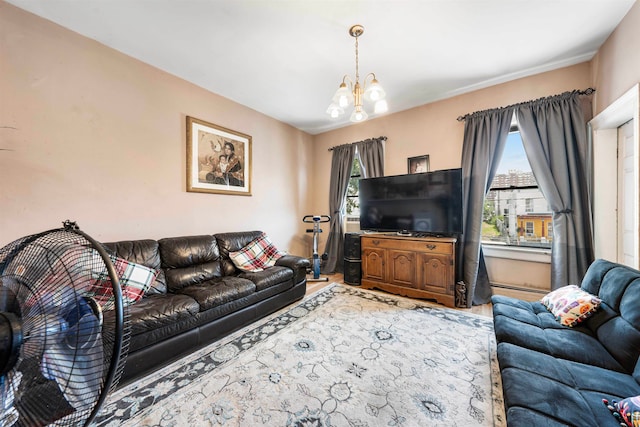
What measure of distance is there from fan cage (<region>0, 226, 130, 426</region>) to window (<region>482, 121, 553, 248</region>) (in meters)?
3.81

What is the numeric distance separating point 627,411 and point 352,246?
2936 mm

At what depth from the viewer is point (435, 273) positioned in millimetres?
2969

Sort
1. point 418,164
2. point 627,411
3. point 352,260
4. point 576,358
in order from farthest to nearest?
point 352,260 → point 418,164 → point 576,358 → point 627,411

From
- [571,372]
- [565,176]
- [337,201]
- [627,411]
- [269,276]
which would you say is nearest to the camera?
[627,411]

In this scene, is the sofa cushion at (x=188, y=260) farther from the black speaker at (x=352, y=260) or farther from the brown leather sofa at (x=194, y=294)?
the black speaker at (x=352, y=260)

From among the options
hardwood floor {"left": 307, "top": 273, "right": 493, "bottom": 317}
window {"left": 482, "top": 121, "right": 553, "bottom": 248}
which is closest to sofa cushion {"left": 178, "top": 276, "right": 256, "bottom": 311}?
hardwood floor {"left": 307, "top": 273, "right": 493, "bottom": 317}

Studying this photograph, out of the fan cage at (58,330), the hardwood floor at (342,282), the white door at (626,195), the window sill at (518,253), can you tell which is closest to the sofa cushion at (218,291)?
the hardwood floor at (342,282)

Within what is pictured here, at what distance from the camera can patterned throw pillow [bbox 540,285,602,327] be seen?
1604 mm

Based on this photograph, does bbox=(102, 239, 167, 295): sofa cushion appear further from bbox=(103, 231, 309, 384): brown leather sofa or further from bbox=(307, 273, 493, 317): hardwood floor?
bbox=(307, 273, 493, 317): hardwood floor

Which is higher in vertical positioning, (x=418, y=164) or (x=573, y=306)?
(x=418, y=164)

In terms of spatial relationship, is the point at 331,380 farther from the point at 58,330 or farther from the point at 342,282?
the point at 342,282

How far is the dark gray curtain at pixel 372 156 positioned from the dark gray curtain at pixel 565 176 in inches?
73.7

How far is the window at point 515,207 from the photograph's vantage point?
9.48ft

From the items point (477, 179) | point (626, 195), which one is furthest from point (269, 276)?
point (626, 195)
